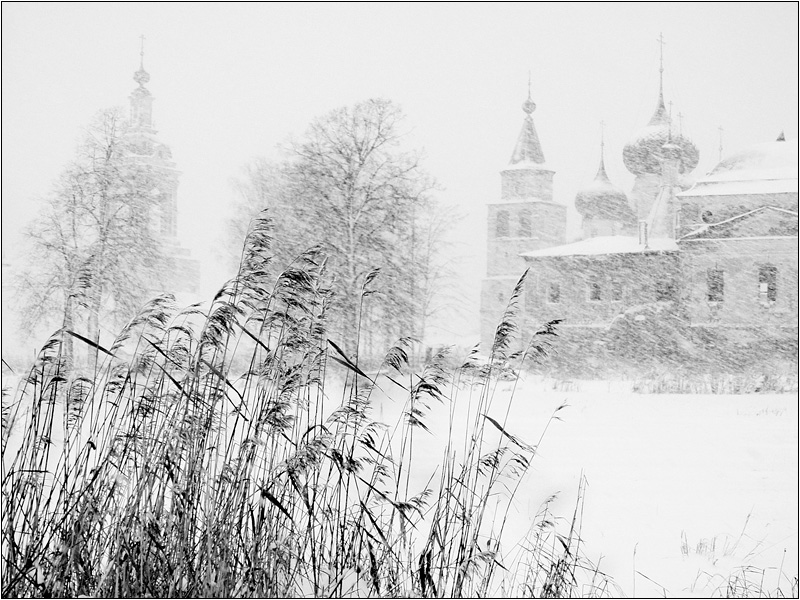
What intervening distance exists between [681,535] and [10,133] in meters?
11.6

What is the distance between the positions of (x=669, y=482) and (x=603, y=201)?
2764cm

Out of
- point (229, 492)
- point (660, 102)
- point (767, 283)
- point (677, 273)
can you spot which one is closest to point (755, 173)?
point (767, 283)

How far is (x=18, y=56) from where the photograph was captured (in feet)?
34.4

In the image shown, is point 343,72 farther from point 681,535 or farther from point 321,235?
point 681,535

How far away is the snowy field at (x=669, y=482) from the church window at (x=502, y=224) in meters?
20.5

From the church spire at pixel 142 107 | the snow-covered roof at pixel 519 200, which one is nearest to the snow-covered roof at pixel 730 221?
the snow-covered roof at pixel 519 200

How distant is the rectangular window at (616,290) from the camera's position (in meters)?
25.4

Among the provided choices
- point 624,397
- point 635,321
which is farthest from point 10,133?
point 635,321

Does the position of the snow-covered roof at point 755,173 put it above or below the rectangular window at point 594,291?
above

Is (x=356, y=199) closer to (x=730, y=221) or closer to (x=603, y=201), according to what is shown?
(x=730, y=221)

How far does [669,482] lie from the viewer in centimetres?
743

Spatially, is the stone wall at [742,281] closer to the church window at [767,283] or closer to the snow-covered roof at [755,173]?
the church window at [767,283]

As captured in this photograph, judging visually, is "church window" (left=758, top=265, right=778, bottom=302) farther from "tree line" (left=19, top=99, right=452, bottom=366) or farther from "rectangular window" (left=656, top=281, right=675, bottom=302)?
"tree line" (left=19, top=99, right=452, bottom=366)

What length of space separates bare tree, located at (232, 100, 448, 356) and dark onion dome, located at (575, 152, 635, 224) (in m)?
19.9
